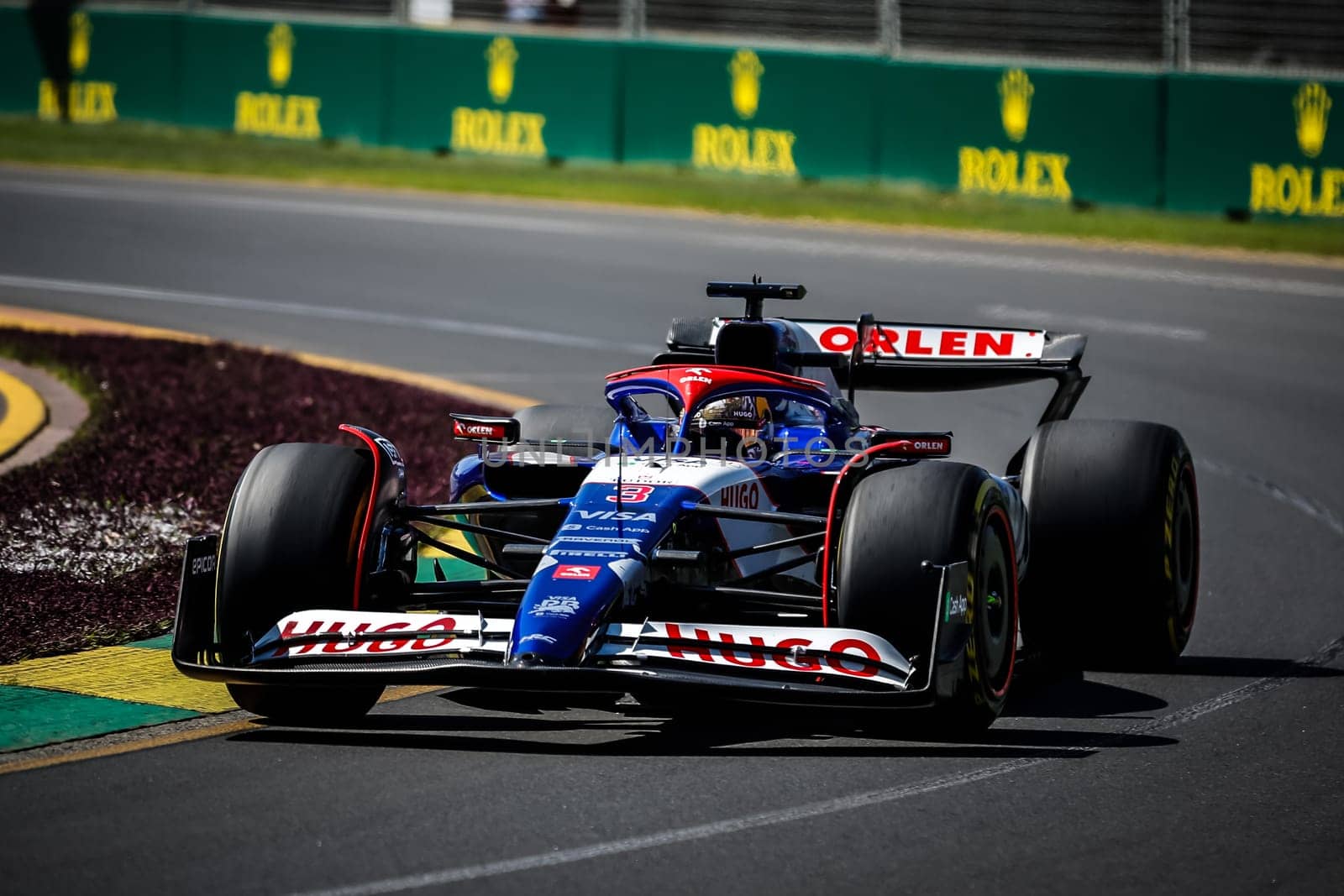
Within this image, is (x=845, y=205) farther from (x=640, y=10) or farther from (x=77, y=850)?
(x=77, y=850)

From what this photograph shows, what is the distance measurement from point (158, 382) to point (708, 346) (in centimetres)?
544

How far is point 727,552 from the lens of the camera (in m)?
7.47

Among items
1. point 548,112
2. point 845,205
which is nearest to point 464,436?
point 845,205

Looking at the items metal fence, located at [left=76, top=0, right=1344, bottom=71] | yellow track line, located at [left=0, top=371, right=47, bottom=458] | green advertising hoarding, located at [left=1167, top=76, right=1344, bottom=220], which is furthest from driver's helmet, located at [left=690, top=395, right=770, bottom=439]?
metal fence, located at [left=76, top=0, right=1344, bottom=71]

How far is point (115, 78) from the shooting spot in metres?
29.3

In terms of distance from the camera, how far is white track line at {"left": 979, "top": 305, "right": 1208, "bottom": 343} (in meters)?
17.7

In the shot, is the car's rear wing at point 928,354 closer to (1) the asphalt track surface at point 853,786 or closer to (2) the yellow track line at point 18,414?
(1) the asphalt track surface at point 853,786

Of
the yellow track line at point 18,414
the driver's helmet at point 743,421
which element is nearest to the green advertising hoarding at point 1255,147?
the yellow track line at point 18,414

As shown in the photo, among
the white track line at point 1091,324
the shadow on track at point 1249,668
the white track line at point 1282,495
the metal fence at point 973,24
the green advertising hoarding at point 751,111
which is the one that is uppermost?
the metal fence at point 973,24

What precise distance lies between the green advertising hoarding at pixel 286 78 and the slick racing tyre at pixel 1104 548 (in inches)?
814

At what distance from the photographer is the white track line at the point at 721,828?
5.45m

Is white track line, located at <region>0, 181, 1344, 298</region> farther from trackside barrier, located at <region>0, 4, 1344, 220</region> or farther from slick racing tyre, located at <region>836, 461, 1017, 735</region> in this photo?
slick racing tyre, located at <region>836, 461, 1017, 735</region>

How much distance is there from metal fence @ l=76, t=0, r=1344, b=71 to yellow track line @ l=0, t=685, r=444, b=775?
746 inches

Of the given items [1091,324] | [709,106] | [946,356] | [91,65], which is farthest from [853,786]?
[91,65]
